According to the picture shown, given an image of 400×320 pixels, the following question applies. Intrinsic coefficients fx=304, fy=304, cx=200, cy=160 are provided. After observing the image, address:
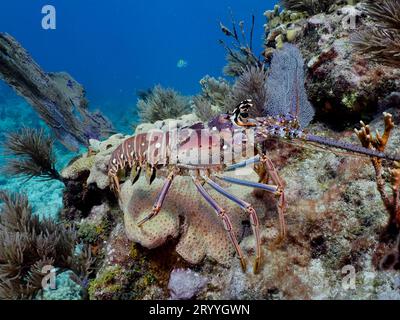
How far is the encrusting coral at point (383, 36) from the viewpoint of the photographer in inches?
116

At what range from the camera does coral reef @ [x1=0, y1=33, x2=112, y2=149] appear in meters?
5.31

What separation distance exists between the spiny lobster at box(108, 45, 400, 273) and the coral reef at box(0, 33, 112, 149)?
251cm

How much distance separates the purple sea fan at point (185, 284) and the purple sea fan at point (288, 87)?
89.3 inches

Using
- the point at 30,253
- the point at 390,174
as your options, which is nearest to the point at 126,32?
the point at 30,253

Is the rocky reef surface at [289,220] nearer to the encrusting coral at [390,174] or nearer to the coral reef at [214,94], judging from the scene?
the encrusting coral at [390,174]

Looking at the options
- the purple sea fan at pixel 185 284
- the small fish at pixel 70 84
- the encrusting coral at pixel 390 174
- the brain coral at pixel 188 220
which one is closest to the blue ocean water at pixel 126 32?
the small fish at pixel 70 84

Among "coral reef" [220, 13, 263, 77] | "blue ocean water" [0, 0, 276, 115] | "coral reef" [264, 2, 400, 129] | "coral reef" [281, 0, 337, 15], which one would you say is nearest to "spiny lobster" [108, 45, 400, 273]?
"coral reef" [264, 2, 400, 129]

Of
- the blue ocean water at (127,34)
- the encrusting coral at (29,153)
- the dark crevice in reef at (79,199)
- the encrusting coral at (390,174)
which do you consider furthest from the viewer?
the blue ocean water at (127,34)

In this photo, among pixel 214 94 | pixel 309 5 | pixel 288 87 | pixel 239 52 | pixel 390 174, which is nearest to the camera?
pixel 390 174

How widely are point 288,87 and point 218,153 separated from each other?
1.52 metres

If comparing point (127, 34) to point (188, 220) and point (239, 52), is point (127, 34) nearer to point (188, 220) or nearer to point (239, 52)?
point (239, 52)

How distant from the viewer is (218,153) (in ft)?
11.2

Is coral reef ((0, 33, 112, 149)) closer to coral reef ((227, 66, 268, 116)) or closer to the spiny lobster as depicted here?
the spiny lobster
